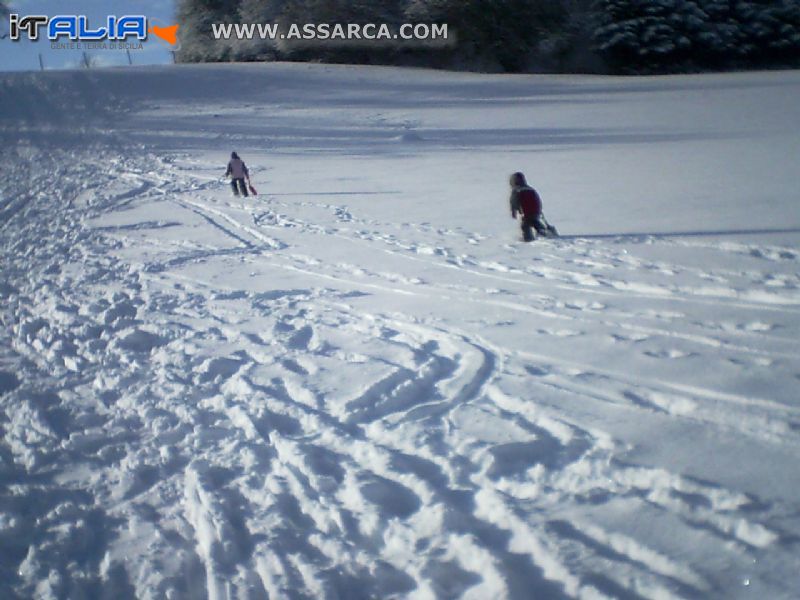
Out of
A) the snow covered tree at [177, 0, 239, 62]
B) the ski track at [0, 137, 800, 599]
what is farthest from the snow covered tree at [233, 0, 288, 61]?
the ski track at [0, 137, 800, 599]

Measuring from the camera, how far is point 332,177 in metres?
14.1

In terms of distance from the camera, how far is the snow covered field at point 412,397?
110 inches

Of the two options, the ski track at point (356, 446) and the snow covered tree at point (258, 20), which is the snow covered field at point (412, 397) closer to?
the ski track at point (356, 446)

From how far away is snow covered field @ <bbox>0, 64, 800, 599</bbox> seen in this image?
2.80 meters

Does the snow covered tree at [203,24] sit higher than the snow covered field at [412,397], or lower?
higher

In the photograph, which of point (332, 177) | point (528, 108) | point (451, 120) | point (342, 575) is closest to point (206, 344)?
point (342, 575)

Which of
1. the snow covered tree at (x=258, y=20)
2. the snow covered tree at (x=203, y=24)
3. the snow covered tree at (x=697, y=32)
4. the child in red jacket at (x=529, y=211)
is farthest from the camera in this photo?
the snow covered tree at (x=203, y=24)

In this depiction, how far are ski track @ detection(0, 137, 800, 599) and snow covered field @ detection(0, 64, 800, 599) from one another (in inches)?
0.7

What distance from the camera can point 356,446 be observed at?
367 centimetres

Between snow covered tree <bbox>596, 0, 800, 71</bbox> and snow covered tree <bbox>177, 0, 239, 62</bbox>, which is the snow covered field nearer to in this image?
snow covered tree <bbox>596, 0, 800, 71</bbox>

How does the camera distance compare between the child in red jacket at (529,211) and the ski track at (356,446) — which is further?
the child in red jacket at (529,211)

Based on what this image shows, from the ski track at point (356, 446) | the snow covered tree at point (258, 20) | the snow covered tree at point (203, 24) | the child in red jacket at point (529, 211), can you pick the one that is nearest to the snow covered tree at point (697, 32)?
the snow covered tree at point (258, 20)

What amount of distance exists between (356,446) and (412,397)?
67 cm

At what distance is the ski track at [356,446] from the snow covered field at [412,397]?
0.02 meters
